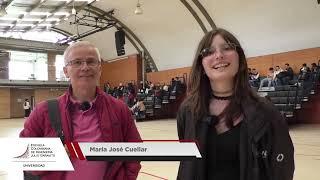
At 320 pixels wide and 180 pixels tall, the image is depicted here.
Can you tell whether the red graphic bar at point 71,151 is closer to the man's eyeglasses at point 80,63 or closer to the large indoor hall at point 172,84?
the large indoor hall at point 172,84

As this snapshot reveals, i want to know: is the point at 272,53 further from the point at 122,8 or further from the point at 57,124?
the point at 57,124

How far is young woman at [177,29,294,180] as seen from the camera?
1599mm

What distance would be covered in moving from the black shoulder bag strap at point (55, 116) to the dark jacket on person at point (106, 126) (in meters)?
0.02

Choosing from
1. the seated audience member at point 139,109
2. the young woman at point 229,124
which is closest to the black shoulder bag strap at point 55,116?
the young woman at point 229,124

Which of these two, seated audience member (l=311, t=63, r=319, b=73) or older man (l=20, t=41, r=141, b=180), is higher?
seated audience member (l=311, t=63, r=319, b=73)

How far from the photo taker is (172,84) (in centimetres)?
2112

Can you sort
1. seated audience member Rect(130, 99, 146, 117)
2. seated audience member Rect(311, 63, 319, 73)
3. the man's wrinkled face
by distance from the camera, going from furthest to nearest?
1. seated audience member Rect(130, 99, 146, 117)
2. seated audience member Rect(311, 63, 319, 73)
3. the man's wrinkled face

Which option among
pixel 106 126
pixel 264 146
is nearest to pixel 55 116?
pixel 106 126

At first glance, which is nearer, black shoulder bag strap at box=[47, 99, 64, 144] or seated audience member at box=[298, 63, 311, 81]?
black shoulder bag strap at box=[47, 99, 64, 144]

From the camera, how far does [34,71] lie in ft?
99.1

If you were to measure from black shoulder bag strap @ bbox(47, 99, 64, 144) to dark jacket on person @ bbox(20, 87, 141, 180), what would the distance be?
0.06 feet

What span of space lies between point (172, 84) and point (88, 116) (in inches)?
752

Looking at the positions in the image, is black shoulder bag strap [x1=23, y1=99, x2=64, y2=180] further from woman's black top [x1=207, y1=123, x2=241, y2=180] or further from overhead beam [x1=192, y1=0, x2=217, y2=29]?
overhead beam [x1=192, y1=0, x2=217, y2=29]

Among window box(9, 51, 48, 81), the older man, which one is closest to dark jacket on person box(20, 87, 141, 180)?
the older man
